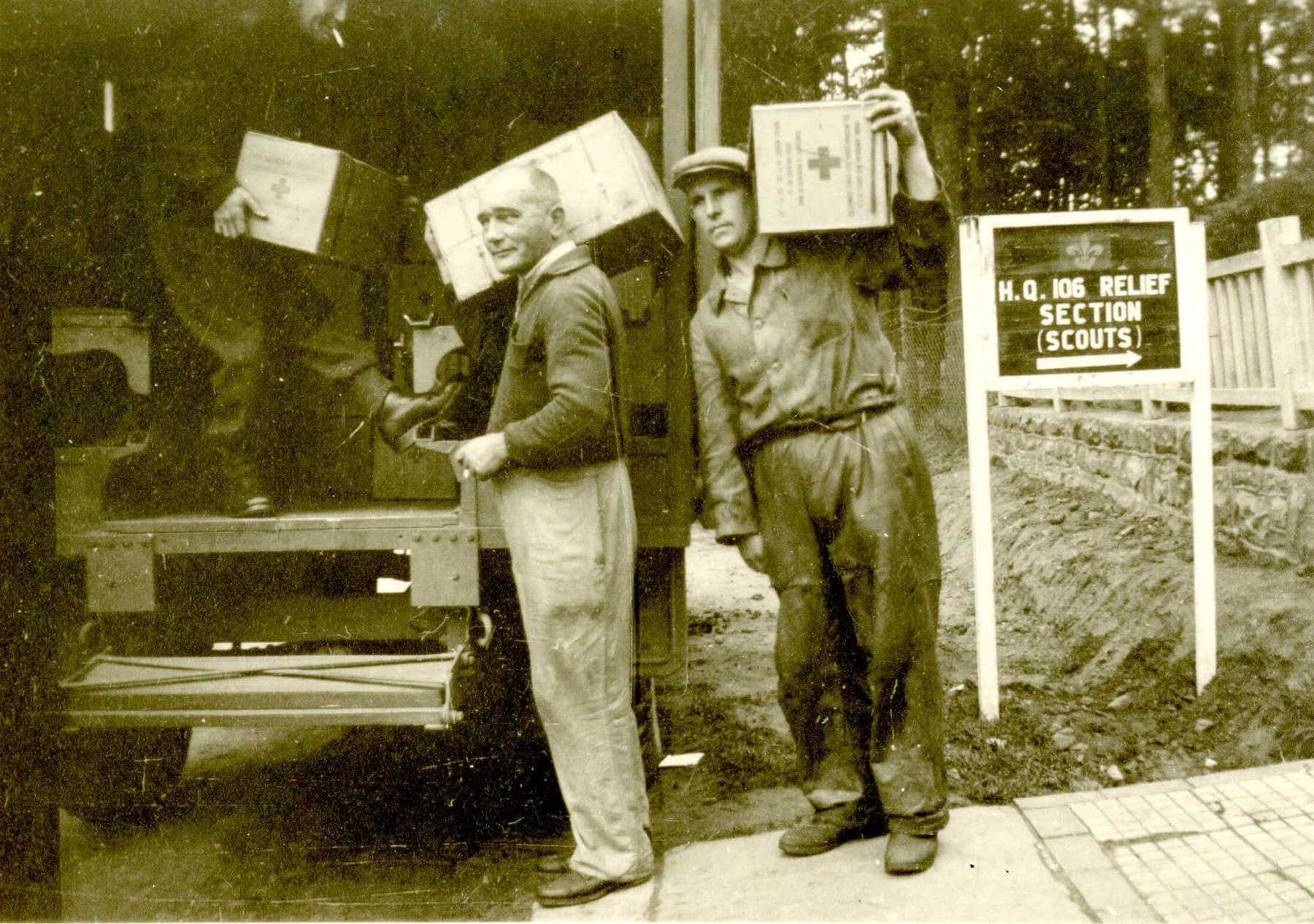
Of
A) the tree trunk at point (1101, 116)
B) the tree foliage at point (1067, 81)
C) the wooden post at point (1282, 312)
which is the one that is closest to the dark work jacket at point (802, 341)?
the wooden post at point (1282, 312)

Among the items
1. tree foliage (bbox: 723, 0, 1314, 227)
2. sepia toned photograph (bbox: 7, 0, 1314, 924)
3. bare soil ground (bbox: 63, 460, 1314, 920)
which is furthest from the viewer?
tree foliage (bbox: 723, 0, 1314, 227)

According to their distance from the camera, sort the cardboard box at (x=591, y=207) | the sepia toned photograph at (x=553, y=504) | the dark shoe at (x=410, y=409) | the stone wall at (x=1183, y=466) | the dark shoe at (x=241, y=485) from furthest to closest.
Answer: the stone wall at (x=1183, y=466), the dark shoe at (x=410, y=409), the dark shoe at (x=241, y=485), the cardboard box at (x=591, y=207), the sepia toned photograph at (x=553, y=504)

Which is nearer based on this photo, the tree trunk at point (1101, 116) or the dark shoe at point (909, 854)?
the dark shoe at point (909, 854)

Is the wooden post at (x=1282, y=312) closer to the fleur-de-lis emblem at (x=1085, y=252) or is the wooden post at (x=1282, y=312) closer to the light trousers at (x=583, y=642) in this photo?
the fleur-de-lis emblem at (x=1085, y=252)

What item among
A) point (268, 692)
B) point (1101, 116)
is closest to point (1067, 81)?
point (1101, 116)

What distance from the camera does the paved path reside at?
9.39 ft

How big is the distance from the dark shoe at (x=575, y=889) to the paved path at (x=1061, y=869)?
30 millimetres

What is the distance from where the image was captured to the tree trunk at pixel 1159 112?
40.2 feet

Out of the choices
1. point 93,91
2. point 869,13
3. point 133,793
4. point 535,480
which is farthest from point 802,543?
point 869,13

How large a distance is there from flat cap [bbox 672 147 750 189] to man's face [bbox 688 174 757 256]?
3 centimetres

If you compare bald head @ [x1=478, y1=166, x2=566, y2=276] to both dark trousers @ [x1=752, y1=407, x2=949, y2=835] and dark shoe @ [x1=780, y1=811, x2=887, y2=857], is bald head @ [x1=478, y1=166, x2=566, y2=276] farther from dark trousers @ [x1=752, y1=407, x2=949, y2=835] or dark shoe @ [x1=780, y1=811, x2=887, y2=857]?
dark shoe @ [x1=780, y1=811, x2=887, y2=857]

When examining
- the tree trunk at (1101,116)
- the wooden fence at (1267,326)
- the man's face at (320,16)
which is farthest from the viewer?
the tree trunk at (1101,116)

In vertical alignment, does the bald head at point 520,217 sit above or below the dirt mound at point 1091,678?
above

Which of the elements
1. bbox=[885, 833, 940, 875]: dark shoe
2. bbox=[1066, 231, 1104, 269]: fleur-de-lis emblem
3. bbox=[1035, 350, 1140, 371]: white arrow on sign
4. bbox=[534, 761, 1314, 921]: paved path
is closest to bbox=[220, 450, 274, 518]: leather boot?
bbox=[534, 761, 1314, 921]: paved path
